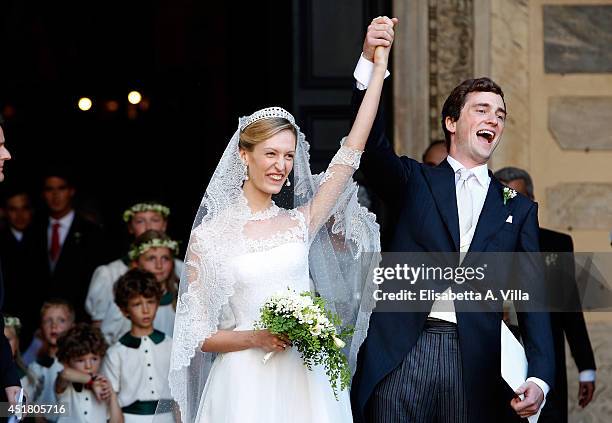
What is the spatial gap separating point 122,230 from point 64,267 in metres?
1.37

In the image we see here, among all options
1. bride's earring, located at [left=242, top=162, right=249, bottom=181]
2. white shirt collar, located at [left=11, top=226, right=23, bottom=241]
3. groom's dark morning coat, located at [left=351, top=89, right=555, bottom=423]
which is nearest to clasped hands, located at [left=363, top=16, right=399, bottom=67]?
groom's dark morning coat, located at [left=351, top=89, right=555, bottom=423]

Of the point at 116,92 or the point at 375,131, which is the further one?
the point at 116,92

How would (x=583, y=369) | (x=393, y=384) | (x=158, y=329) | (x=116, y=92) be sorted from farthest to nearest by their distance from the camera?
(x=116, y=92)
(x=158, y=329)
(x=583, y=369)
(x=393, y=384)

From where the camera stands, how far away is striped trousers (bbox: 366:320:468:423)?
5695 millimetres

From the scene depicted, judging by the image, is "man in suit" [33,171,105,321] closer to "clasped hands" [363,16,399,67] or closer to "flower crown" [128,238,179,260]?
"flower crown" [128,238,179,260]

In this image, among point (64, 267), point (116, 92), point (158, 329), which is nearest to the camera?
point (158, 329)

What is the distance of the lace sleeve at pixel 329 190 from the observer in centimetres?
596

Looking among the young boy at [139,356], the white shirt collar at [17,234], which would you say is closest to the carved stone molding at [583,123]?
the young boy at [139,356]

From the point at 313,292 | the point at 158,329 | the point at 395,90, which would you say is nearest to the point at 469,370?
the point at 313,292

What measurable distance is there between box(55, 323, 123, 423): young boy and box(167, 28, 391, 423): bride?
5.54 feet

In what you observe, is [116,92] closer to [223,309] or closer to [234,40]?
[234,40]

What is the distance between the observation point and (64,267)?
969 centimetres

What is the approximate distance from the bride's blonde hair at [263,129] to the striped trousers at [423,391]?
1.04 m

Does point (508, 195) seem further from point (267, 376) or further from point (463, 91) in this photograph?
point (267, 376)
